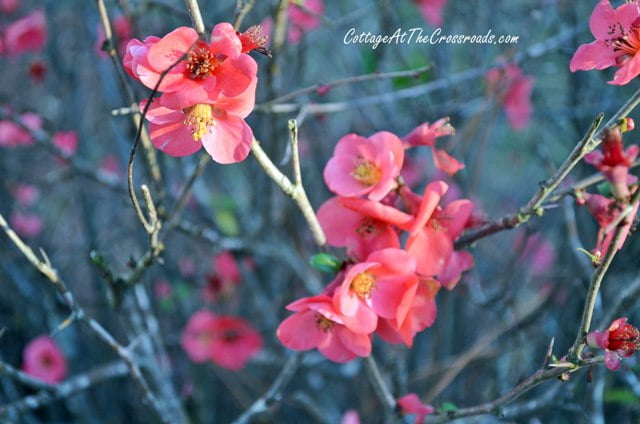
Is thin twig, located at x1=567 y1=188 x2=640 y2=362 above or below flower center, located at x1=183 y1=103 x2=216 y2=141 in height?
below

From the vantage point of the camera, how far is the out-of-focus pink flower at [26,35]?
2100mm

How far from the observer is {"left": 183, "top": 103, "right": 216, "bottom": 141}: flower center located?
2.88 feet

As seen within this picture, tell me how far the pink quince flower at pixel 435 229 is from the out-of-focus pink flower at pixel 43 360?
4.48 feet

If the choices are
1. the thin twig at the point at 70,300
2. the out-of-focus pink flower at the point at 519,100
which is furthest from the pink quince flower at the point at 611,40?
the out-of-focus pink flower at the point at 519,100

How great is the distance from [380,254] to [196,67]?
0.37 metres

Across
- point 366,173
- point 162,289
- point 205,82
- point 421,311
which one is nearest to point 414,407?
point 421,311

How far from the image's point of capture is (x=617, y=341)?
0.84m

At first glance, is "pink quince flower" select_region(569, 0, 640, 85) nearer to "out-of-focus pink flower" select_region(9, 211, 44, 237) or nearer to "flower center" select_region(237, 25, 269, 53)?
"flower center" select_region(237, 25, 269, 53)

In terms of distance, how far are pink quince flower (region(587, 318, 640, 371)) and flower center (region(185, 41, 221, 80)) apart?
1.95 ft

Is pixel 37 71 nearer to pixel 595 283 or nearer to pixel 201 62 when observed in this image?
pixel 201 62

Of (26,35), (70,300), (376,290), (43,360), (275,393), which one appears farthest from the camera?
(26,35)

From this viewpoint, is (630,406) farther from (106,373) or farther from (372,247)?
(106,373)

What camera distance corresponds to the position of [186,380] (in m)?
2.28

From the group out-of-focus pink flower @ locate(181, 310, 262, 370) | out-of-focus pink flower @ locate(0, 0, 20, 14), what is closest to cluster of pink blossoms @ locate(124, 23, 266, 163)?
out-of-focus pink flower @ locate(181, 310, 262, 370)
